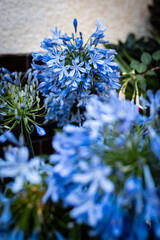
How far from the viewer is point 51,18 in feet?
3.43

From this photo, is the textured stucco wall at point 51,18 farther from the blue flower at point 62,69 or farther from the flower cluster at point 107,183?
the flower cluster at point 107,183

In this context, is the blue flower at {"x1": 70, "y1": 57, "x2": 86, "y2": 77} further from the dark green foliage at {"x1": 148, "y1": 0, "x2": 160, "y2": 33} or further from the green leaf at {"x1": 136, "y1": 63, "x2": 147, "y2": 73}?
the dark green foliage at {"x1": 148, "y1": 0, "x2": 160, "y2": 33}

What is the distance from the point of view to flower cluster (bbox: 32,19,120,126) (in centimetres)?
57

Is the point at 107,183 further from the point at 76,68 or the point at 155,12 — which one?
the point at 155,12

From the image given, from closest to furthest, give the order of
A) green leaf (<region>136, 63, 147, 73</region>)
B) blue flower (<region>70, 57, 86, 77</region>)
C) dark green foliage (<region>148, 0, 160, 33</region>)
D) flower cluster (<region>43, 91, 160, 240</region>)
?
flower cluster (<region>43, 91, 160, 240</region>) → blue flower (<region>70, 57, 86, 77</region>) → green leaf (<region>136, 63, 147, 73</region>) → dark green foliage (<region>148, 0, 160, 33</region>)

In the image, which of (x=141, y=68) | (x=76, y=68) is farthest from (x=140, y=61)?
(x=76, y=68)

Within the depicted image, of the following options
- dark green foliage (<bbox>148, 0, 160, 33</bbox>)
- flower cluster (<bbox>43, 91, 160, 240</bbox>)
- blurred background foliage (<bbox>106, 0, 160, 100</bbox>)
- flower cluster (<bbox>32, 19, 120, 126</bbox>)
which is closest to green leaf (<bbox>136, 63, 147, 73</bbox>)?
blurred background foliage (<bbox>106, 0, 160, 100</bbox>)

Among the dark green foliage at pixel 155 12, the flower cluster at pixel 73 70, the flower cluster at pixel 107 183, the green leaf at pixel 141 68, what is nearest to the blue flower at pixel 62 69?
the flower cluster at pixel 73 70

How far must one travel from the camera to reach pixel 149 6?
1.39 metres

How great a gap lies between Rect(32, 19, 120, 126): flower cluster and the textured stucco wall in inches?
16.8

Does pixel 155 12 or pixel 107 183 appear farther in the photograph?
pixel 155 12

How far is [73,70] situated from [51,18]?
1.99ft

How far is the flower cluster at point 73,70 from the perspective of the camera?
1.88 ft

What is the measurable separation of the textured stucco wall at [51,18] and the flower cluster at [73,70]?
16.8 inches
